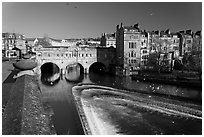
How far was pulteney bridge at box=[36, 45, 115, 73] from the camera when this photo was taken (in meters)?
22.5

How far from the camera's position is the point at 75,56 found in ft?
77.3

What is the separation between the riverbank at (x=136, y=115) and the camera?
6.70 m

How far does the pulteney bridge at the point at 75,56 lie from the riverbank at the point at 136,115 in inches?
501

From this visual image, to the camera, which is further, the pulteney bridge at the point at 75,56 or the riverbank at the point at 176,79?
the pulteney bridge at the point at 75,56

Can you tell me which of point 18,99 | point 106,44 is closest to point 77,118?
point 18,99

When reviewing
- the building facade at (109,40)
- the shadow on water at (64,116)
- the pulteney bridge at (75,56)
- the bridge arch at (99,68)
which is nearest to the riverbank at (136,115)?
the shadow on water at (64,116)

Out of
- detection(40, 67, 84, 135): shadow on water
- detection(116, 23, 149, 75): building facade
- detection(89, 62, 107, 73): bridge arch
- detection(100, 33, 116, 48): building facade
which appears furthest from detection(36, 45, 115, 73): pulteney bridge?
detection(40, 67, 84, 135): shadow on water

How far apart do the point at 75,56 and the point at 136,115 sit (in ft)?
53.9

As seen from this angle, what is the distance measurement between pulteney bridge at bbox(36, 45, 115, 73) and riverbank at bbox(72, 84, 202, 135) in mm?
12735

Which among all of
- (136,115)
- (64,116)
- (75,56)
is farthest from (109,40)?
(64,116)

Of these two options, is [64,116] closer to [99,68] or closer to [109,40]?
[99,68]

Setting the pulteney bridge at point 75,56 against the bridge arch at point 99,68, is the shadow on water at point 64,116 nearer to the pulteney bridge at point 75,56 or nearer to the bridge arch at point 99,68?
the pulteney bridge at point 75,56

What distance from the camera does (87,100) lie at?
1022cm

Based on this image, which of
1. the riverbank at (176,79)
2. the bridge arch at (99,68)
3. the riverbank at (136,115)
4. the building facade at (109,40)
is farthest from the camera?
the building facade at (109,40)
